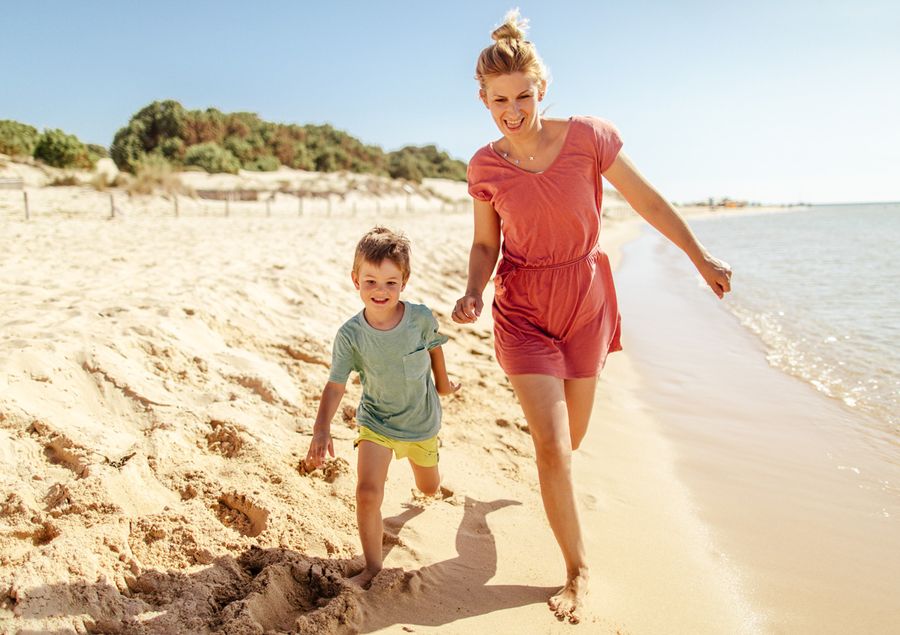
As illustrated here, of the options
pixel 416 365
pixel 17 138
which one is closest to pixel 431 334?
pixel 416 365

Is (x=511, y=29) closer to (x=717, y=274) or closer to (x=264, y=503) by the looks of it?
(x=717, y=274)

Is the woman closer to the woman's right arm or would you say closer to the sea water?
the woman's right arm

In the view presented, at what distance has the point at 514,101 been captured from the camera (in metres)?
2.42

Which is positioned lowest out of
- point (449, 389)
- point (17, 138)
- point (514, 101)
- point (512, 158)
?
point (449, 389)

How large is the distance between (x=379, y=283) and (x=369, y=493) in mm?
777

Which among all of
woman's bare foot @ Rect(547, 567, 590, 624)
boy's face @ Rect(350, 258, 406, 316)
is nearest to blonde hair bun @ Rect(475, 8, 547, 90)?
boy's face @ Rect(350, 258, 406, 316)

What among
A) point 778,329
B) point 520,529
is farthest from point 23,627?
point 778,329

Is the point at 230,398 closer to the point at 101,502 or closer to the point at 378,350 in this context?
the point at 101,502

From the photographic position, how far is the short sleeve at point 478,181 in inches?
101

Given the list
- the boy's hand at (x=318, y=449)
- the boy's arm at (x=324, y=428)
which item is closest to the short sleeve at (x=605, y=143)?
the boy's arm at (x=324, y=428)

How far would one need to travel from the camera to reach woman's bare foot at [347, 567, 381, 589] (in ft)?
7.57

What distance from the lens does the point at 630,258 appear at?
17859 millimetres

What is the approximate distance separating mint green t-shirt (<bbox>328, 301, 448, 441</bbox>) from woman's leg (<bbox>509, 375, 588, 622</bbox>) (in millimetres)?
441

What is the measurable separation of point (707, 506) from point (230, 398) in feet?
8.30
